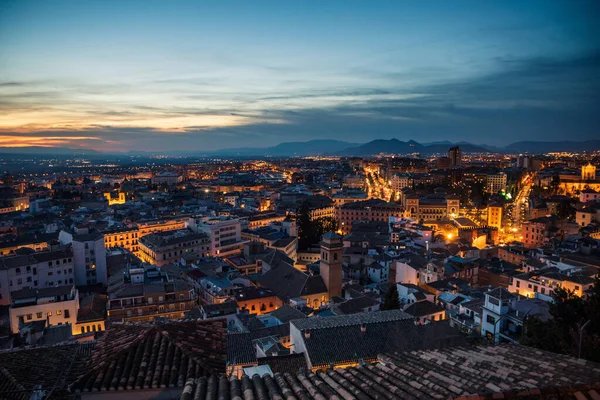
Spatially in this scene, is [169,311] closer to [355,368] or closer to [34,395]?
[34,395]

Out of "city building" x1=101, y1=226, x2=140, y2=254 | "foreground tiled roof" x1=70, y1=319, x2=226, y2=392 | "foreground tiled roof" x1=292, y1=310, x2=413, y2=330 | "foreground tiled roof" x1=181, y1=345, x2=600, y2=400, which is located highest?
"foreground tiled roof" x1=181, y1=345, x2=600, y2=400

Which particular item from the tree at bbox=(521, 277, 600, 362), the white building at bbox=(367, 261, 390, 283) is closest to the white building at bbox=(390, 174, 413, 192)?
the white building at bbox=(367, 261, 390, 283)

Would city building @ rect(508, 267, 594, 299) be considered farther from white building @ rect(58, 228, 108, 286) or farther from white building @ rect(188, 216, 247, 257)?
white building @ rect(58, 228, 108, 286)

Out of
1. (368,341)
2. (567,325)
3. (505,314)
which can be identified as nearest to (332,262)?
(505,314)

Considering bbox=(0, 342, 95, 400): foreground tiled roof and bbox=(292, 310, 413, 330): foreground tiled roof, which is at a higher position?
bbox=(0, 342, 95, 400): foreground tiled roof

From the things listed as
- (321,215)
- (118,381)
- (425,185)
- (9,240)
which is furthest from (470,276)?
(425,185)

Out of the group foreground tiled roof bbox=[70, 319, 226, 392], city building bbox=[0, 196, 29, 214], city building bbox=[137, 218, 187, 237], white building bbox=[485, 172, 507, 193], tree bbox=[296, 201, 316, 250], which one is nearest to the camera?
foreground tiled roof bbox=[70, 319, 226, 392]

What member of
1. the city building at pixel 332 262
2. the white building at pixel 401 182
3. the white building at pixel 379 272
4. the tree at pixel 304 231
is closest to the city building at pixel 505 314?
the city building at pixel 332 262

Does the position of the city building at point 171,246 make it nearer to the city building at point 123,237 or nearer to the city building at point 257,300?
the city building at point 123,237
